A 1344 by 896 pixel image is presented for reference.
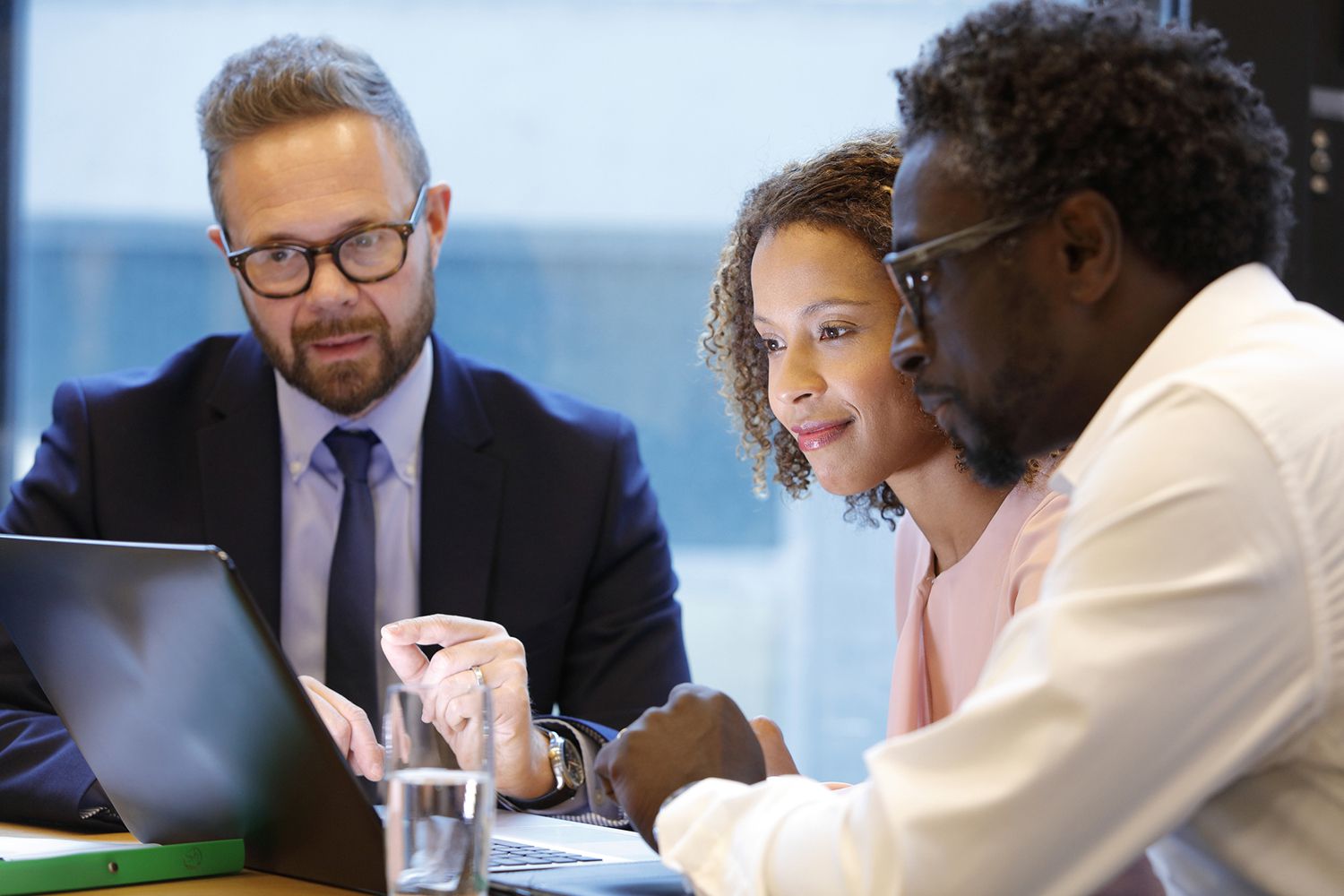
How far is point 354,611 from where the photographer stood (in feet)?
6.53

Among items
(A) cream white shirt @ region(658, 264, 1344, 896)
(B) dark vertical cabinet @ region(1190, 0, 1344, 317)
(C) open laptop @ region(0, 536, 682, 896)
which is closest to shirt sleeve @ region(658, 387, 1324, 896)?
(A) cream white shirt @ region(658, 264, 1344, 896)

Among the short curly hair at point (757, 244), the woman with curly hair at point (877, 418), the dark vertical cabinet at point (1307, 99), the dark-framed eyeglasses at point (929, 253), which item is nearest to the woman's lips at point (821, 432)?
the woman with curly hair at point (877, 418)

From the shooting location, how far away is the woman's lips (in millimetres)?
1567

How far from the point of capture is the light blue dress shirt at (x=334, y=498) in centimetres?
205

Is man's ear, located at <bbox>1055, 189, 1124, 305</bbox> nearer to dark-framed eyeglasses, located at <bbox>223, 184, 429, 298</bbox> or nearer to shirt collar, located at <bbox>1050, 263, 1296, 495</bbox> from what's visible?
shirt collar, located at <bbox>1050, 263, 1296, 495</bbox>

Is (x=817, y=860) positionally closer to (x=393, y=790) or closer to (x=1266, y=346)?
(x=393, y=790)

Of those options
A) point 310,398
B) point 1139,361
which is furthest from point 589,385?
point 1139,361

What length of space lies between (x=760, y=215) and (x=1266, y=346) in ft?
2.74

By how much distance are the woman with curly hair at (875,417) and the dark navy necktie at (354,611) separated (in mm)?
690

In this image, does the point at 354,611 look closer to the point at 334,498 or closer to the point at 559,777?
the point at 334,498

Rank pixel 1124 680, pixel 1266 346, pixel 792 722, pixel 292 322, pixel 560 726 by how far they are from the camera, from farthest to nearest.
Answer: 1. pixel 792 722
2. pixel 292 322
3. pixel 560 726
4. pixel 1266 346
5. pixel 1124 680

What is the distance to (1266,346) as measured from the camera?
0.91 m

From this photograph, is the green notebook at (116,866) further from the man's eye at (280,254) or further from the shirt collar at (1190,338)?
the man's eye at (280,254)

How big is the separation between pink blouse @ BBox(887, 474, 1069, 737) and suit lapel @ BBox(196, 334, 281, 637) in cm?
90
